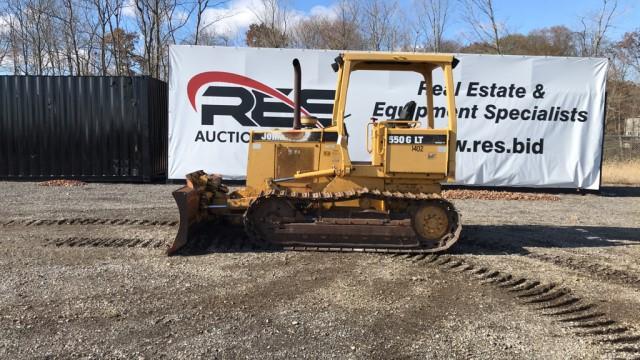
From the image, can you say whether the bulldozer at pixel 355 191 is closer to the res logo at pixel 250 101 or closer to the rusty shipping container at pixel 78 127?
the res logo at pixel 250 101

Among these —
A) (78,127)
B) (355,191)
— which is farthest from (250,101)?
(355,191)

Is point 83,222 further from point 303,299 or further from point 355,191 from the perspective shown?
point 303,299

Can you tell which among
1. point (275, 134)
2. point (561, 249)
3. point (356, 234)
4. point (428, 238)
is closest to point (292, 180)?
point (275, 134)

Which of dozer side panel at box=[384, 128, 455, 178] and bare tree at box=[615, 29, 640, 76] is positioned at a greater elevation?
bare tree at box=[615, 29, 640, 76]

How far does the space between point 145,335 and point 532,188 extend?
11245mm

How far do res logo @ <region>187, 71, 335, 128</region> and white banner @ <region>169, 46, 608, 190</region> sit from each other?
24mm

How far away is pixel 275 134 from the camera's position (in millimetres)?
6738

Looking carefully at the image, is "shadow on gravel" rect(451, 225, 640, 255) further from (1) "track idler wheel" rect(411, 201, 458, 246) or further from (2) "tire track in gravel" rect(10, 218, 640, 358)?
(1) "track idler wheel" rect(411, 201, 458, 246)

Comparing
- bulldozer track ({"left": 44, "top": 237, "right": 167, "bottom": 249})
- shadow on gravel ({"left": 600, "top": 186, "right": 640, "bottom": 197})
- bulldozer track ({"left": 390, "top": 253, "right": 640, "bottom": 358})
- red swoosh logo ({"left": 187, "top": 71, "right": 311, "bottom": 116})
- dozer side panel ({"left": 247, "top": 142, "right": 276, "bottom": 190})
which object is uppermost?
red swoosh logo ({"left": 187, "top": 71, "right": 311, "bottom": 116})

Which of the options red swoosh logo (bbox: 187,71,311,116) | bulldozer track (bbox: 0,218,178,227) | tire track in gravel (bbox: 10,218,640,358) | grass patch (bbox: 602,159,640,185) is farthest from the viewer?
grass patch (bbox: 602,159,640,185)

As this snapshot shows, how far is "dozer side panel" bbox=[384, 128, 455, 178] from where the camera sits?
6234mm

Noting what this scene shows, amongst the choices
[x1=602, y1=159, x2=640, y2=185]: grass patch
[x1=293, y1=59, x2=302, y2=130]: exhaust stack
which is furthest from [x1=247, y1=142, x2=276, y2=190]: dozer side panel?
[x1=602, y1=159, x2=640, y2=185]: grass patch

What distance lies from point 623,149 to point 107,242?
63.1 ft

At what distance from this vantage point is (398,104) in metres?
12.5
